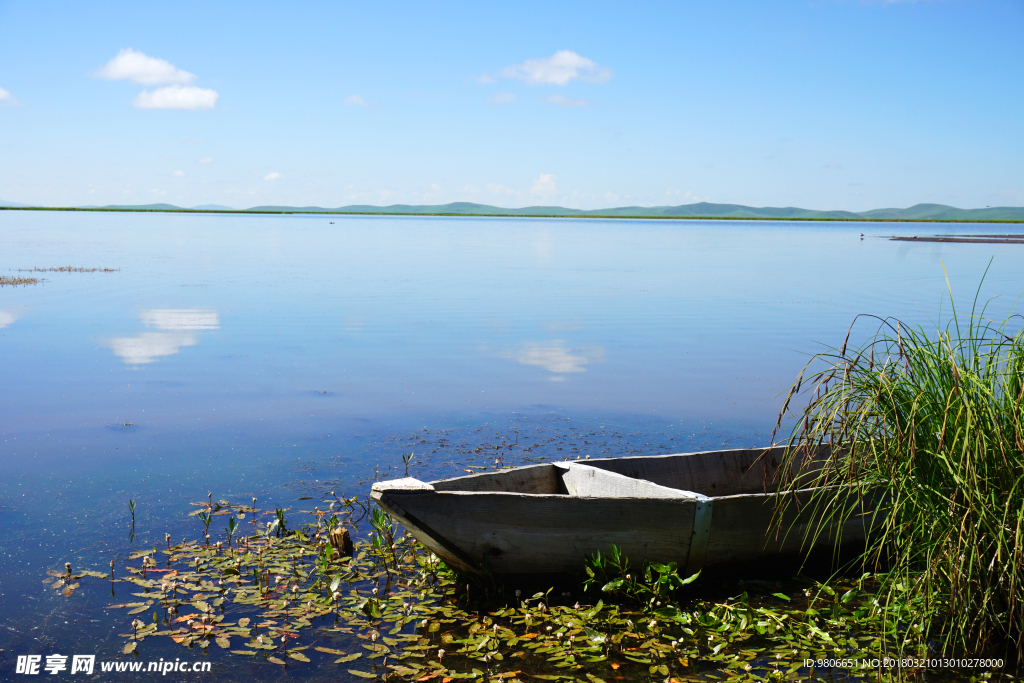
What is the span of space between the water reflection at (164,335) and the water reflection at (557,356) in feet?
24.4

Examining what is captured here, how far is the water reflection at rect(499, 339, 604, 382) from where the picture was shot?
1630cm

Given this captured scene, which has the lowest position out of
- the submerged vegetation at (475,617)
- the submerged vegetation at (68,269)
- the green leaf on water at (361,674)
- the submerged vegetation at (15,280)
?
the green leaf on water at (361,674)

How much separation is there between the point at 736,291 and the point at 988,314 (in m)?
9.71

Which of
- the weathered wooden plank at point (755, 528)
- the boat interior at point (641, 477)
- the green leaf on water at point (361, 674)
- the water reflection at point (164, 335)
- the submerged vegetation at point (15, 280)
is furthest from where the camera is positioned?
the submerged vegetation at point (15, 280)

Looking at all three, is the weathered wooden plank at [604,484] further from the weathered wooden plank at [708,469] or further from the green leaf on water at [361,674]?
the green leaf on water at [361,674]

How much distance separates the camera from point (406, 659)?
18.9 feet

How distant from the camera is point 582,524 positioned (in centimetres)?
642

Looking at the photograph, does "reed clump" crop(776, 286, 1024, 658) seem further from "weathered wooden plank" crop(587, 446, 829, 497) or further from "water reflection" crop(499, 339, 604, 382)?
"water reflection" crop(499, 339, 604, 382)

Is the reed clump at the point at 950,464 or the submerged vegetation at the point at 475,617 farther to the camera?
the submerged vegetation at the point at 475,617

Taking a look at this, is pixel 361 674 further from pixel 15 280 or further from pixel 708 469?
pixel 15 280

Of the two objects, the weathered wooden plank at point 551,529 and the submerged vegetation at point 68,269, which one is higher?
the submerged vegetation at point 68,269

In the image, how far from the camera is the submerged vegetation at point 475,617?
5.68 meters

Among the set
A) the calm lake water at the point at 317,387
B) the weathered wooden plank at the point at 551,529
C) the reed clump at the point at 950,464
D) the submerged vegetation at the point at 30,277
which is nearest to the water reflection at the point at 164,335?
the calm lake water at the point at 317,387

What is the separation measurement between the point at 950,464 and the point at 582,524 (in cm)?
267
